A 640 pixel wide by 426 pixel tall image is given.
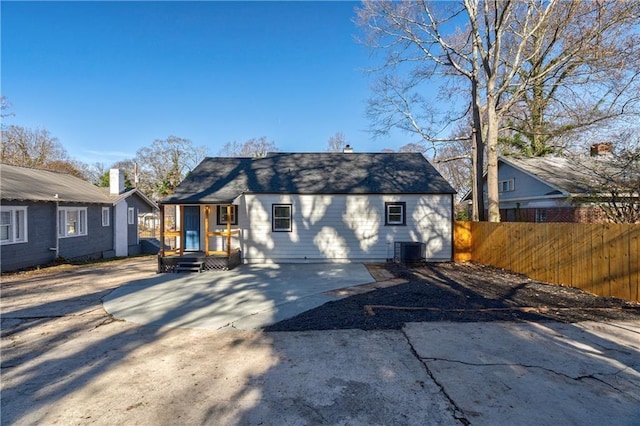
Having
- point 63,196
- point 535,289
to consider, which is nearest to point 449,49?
point 535,289

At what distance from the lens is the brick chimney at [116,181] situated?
18625mm

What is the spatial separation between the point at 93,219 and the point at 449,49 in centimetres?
2032

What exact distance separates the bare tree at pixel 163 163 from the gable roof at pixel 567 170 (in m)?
31.3

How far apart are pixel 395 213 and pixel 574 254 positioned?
5.96m

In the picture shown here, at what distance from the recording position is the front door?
11875 mm

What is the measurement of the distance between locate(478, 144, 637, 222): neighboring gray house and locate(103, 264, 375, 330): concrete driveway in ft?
36.6

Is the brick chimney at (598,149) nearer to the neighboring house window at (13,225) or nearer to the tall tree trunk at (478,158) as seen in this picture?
the tall tree trunk at (478,158)

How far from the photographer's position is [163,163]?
3600cm

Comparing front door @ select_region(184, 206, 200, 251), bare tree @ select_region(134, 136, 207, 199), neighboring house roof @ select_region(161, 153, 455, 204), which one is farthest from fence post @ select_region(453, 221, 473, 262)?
bare tree @ select_region(134, 136, 207, 199)

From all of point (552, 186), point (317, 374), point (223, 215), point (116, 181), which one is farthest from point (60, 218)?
point (552, 186)

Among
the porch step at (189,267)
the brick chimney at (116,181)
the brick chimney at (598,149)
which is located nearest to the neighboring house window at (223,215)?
the porch step at (189,267)

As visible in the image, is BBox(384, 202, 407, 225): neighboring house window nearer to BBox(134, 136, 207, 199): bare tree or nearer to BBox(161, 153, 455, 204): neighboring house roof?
BBox(161, 153, 455, 204): neighboring house roof

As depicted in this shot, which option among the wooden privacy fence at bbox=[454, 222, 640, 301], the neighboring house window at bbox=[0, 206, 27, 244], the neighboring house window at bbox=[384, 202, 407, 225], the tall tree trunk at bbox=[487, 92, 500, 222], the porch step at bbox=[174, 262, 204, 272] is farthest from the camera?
the tall tree trunk at bbox=[487, 92, 500, 222]

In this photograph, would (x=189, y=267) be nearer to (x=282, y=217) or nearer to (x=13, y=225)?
(x=282, y=217)
